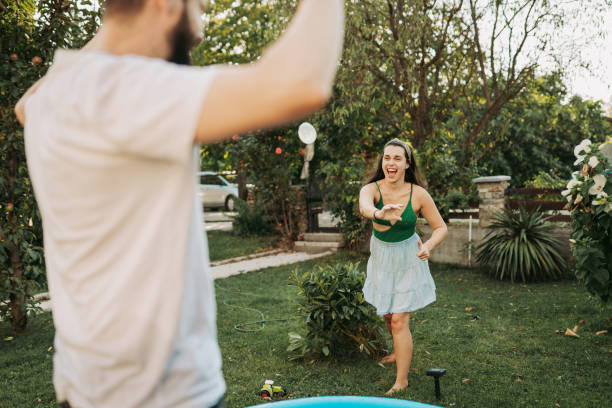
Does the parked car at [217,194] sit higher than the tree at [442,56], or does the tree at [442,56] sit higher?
the tree at [442,56]

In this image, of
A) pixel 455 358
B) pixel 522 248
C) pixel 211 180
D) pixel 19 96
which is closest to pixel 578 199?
pixel 455 358

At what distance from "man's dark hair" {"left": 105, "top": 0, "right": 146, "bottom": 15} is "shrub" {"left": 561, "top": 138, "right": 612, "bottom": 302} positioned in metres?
4.71

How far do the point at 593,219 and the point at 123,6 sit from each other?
16.3 feet

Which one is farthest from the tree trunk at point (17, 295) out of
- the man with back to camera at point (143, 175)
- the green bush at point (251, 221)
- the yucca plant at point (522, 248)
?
the green bush at point (251, 221)

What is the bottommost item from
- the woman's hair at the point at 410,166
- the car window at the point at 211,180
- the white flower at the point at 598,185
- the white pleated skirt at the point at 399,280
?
the white pleated skirt at the point at 399,280

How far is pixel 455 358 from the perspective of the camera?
469cm

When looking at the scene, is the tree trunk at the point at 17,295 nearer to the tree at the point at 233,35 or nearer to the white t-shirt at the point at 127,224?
the white t-shirt at the point at 127,224

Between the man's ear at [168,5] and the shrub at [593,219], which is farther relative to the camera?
the shrub at [593,219]

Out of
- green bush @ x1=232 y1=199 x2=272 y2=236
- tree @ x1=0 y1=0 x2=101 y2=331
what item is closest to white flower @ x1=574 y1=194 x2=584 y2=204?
tree @ x1=0 y1=0 x2=101 y2=331

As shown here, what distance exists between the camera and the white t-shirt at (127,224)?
777mm

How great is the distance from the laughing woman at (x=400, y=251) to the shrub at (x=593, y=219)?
5.45ft

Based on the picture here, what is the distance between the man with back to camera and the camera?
2.51 feet

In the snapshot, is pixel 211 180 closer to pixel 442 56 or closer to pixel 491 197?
pixel 442 56

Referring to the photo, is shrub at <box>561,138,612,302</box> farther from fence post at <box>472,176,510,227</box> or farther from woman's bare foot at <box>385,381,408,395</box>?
fence post at <box>472,176,510,227</box>
